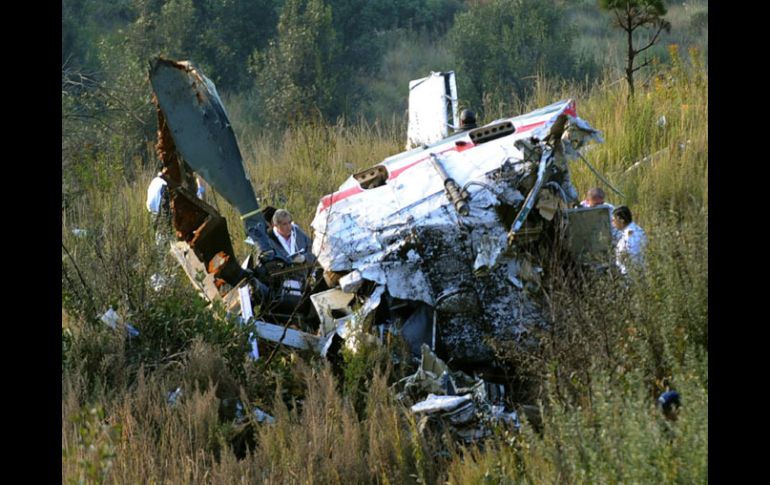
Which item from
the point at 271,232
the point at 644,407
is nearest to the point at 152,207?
the point at 271,232

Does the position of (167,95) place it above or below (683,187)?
above

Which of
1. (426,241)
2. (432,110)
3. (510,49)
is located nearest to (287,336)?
(426,241)

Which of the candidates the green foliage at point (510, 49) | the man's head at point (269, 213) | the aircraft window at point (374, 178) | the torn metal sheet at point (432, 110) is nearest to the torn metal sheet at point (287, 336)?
the aircraft window at point (374, 178)

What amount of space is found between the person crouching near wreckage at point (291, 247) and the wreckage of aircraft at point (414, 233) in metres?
0.08

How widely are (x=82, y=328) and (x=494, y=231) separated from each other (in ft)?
10.5

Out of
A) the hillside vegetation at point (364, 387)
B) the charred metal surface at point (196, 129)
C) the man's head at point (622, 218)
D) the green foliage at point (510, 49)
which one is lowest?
the green foliage at point (510, 49)

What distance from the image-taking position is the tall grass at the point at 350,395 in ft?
14.0

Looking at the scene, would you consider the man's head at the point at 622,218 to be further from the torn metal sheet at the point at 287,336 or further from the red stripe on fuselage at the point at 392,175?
the torn metal sheet at the point at 287,336

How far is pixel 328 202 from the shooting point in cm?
840

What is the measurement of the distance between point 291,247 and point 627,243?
373 centimetres

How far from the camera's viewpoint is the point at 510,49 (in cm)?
2522

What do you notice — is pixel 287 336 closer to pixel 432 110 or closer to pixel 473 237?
pixel 473 237
